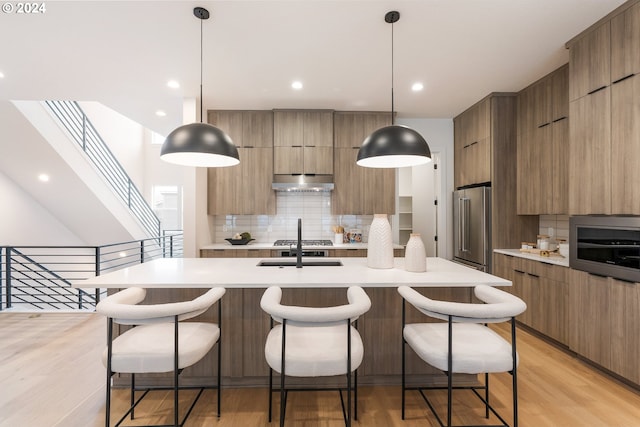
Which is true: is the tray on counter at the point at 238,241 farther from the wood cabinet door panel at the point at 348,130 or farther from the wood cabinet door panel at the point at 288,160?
the wood cabinet door panel at the point at 348,130

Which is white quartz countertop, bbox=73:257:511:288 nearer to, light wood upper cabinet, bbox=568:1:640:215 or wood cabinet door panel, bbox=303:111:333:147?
light wood upper cabinet, bbox=568:1:640:215

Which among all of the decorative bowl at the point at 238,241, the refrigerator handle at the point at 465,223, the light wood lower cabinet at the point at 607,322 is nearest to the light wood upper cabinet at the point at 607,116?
the light wood lower cabinet at the point at 607,322

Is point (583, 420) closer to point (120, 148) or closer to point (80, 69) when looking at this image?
point (80, 69)

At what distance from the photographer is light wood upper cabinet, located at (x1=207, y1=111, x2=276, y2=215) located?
176 inches

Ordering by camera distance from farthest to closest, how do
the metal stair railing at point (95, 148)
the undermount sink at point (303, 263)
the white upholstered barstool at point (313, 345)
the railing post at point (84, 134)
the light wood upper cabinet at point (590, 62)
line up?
the railing post at point (84, 134)
the metal stair railing at point (95, 148)
the undermount sink at point (303, 263)
the light wood upper cabinet at point (590, 62)
the white upholstered barstool at point (313, 345)

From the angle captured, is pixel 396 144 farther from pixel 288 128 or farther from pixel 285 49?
pixel 288 128

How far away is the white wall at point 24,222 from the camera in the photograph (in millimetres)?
5379

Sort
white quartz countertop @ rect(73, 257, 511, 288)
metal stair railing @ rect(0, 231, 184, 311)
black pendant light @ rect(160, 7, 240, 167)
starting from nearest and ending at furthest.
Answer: white quartz countertop @ rect(73, 257, 511, 288) < black pendant light @ rect(160, 7, 240, 167) < metal stair railing @ rect(0, 231, 184, 311)

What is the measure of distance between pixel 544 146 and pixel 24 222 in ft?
27.2

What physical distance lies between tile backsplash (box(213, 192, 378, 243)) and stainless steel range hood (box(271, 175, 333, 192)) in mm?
404

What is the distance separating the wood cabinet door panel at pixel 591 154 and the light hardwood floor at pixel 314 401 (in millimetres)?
1377

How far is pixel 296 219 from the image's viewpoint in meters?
4.87

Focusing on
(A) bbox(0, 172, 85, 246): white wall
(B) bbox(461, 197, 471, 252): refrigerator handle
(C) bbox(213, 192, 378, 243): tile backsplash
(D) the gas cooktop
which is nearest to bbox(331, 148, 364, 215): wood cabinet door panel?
(C) bbox(213, 192, 378, 243): tile backsplash

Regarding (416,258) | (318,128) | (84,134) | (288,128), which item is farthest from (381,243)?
(84,134)
